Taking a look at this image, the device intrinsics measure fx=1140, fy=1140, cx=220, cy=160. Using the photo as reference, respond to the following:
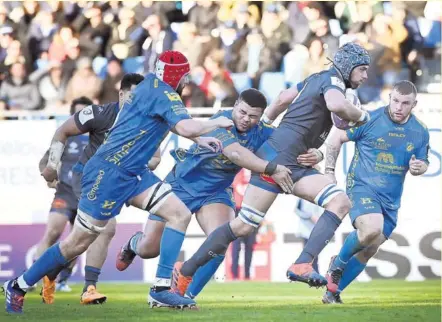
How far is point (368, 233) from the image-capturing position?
38.4ft

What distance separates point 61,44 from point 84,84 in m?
1.01

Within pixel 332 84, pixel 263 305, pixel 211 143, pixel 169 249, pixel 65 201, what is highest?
pixel 332 84

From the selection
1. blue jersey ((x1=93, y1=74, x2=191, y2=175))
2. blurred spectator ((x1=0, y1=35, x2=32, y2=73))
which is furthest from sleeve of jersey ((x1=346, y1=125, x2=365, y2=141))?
blurred spectator ((x1=0, y1=35, x2=32, y2=73))

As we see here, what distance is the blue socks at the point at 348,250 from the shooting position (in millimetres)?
11812

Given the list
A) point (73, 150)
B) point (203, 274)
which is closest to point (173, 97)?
point (203, 274)

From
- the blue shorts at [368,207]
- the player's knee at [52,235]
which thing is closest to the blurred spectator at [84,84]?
the player's knee at [52,235]

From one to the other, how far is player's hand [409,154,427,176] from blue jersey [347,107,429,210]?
14.0 inches

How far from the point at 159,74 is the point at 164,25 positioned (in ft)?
28.1

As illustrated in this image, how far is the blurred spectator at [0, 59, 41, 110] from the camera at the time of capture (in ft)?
60.2

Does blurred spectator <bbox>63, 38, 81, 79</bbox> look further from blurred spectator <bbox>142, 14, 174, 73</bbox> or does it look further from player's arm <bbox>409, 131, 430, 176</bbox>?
player's arm <bbox>409, 131, 430, 176</bbox>

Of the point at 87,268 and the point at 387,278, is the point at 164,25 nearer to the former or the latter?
the point at 387,278

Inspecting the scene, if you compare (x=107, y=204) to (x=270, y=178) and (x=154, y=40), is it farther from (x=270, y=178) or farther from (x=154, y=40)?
(x=154, y=40)

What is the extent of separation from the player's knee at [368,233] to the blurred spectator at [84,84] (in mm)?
7529

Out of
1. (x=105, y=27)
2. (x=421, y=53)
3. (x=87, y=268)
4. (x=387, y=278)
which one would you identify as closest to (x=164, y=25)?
(x=105, y=27)
